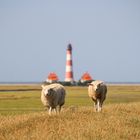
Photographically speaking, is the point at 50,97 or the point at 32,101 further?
the point at 32,101

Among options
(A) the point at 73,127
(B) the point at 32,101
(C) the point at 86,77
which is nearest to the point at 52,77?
(C) the point at 86,77

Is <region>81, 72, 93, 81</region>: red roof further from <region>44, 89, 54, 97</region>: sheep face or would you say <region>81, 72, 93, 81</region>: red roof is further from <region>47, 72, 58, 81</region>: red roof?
<region>44, 89, 54, 97</region>: sheep face

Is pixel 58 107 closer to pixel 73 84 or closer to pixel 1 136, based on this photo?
pixel 1 136

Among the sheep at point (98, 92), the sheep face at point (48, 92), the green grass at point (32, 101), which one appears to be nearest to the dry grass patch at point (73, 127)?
the sheep face at point (48, 92)

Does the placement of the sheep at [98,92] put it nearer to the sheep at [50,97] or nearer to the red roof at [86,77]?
the sheep at [50,97]

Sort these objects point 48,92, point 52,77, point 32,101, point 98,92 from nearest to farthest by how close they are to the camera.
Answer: point 48,92 < point 98,92 < point 32,101 < point 52,77

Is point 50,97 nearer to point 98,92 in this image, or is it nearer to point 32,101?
point 98,92

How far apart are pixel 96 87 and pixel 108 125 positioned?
864 cm

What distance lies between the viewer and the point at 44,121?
62.8 feet

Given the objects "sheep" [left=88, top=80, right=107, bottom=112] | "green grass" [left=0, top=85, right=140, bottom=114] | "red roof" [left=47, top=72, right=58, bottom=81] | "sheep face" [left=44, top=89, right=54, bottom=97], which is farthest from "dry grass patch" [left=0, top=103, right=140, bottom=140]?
"red roof" [left=47, top=72, right=58, bottom=81]

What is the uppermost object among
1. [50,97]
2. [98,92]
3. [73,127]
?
[98,92]

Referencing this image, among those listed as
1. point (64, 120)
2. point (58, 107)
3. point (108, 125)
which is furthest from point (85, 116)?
point (58, 107)

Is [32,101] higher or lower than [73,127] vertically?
lower

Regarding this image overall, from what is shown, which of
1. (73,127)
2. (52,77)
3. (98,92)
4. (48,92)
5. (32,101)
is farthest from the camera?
(52,77)
